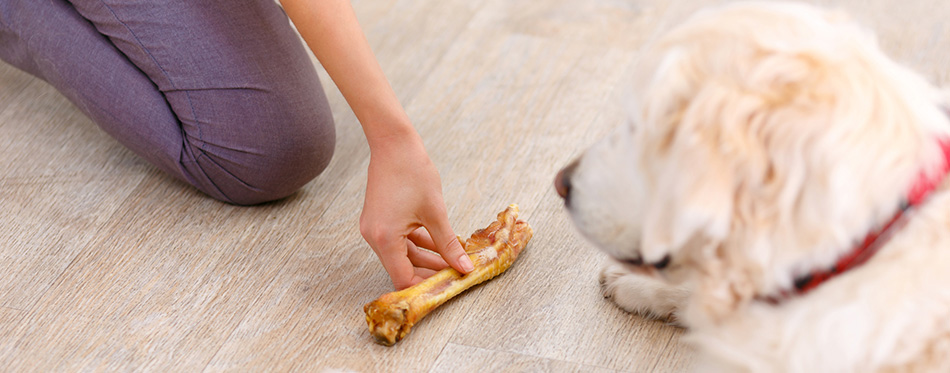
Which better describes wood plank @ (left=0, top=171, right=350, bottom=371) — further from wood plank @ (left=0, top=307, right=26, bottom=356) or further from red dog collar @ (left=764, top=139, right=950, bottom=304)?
red dog collar @ (left=764, top=139, right=950, bottom=304)

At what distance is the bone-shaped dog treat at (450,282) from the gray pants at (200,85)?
0.39 m

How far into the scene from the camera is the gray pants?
147cm

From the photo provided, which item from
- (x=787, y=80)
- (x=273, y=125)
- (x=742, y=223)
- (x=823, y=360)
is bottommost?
(x=273, y=125)

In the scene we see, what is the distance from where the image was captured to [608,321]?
1265mm

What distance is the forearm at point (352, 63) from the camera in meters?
1.24

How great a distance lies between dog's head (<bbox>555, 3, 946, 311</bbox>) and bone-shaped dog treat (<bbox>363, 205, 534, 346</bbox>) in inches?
18.2

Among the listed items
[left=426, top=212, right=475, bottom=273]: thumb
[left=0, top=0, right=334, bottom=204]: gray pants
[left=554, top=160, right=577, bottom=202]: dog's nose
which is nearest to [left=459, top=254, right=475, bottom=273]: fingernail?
[left=426, top=212, right=475, bottom=273]: thumb

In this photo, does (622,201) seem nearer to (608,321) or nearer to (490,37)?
(608,321)

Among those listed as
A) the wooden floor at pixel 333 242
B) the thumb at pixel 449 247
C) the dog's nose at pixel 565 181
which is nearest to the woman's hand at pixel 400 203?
the thumb at pixel 449 247

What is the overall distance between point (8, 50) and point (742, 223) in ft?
4.98

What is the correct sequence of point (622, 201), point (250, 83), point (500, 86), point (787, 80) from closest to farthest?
1. point (787, 80)
2. point (622, 201)
3. point (250, 83)
4. point (500, 86)

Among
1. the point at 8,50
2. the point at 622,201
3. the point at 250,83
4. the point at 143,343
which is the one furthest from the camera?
the point at 8,50

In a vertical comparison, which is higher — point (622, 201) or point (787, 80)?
point (787, 80)

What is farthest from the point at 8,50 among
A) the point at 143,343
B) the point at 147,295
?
the point at 143,343
